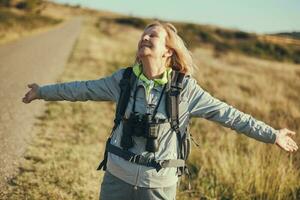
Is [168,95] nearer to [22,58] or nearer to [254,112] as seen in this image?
[254,112]

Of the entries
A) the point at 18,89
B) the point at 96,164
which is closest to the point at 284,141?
the point at 96,164

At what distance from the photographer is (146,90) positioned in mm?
3092

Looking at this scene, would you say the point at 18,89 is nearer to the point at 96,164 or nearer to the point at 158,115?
the point at 96,164

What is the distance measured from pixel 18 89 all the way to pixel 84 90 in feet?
22.1

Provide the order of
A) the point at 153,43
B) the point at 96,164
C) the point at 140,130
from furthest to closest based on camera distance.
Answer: the point at 96,164, the point at 153,43, the point at 140,130

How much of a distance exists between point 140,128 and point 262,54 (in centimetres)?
4509

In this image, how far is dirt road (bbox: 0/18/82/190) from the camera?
5.83 m

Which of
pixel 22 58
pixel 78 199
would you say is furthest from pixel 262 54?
pixel 78 199

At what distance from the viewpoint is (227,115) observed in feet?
10.5

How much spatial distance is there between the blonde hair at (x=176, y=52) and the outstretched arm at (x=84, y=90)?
0.35 metres

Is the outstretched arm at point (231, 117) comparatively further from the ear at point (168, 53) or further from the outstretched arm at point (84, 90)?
the outstretched arm at point (84, 90)

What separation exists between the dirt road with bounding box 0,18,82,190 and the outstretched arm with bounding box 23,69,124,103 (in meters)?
1.81

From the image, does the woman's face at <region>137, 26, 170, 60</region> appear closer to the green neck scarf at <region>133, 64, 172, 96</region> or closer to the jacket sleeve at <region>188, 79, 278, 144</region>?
the green neck scarf at <region>133, 64, 172, 96</region>

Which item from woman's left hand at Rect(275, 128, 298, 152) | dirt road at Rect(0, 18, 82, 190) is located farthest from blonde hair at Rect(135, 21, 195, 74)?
dirt road at Rect(0, 18, 82, 190)
